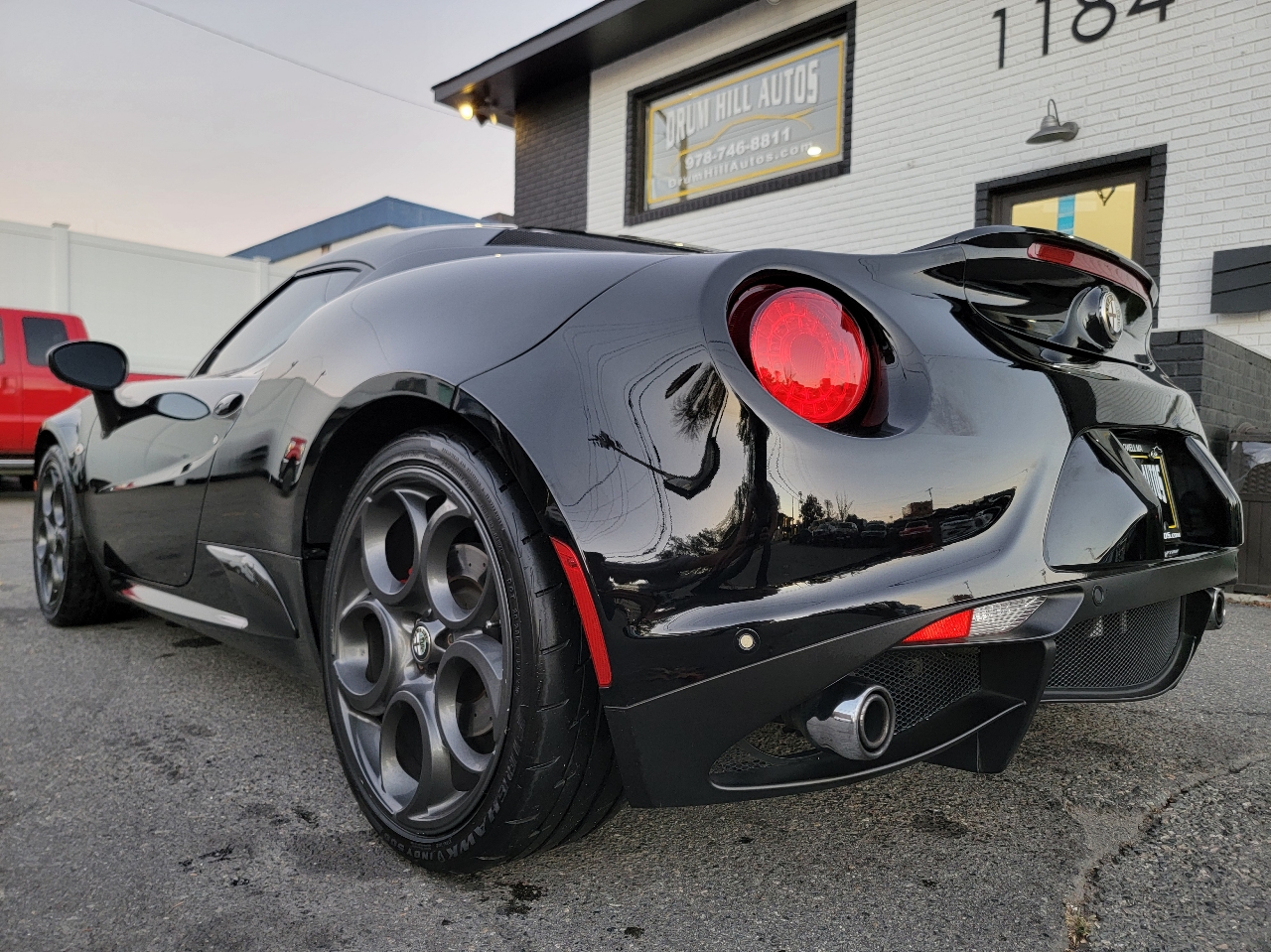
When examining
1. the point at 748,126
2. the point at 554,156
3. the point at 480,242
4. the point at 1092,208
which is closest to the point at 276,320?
the point at 480,242

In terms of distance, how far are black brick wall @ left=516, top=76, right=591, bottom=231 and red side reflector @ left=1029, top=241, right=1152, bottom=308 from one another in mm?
8005

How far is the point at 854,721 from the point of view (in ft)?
4.00

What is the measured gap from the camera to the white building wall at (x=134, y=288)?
47.6ft

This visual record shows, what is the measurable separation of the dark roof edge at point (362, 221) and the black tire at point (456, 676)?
22075 millimetres

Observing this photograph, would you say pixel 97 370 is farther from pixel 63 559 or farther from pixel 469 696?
pixel 469 696

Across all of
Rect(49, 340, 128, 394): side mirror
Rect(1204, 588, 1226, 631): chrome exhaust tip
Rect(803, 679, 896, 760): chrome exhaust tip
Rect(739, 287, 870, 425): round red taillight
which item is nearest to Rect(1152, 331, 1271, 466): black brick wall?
→ Rect(1204, 588, 1226, 631): chrome exhaust tip

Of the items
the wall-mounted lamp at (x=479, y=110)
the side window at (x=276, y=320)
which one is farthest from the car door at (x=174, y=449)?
the wall-mounted lamp at (x=479, y=110)

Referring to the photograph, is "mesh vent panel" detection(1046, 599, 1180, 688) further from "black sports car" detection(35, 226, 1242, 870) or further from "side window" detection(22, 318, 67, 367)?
→ "side window" detection(22, 318, 67, 367)

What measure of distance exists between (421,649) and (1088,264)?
1.42 meters

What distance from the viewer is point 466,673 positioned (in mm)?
1536

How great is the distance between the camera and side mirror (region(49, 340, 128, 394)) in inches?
107

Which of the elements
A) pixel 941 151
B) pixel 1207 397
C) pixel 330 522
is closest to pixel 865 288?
pixel 330 522

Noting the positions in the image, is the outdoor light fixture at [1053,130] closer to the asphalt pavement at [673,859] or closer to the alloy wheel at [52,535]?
the asphalt pavement at [673,859]

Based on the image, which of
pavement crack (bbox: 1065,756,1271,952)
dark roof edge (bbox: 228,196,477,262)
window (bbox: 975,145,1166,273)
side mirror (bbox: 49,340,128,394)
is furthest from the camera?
dark roof edge (bbox: 228,196,477,262)
